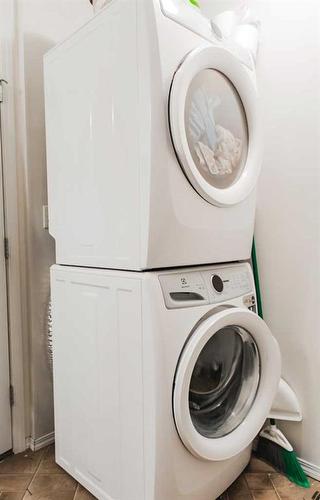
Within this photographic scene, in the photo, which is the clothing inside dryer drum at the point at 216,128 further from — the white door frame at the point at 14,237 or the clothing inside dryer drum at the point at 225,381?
the white door frame at the point at 14,237

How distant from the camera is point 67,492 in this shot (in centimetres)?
149

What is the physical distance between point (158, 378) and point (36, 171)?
1188 millimetres

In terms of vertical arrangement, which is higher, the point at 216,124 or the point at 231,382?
the point at 216,124

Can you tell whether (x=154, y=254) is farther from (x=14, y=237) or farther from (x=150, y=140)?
(x=14, y=237)

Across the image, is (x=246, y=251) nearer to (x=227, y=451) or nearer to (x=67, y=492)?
(x=227, y=451)

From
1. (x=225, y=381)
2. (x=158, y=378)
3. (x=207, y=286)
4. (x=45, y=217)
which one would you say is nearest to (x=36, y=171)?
(x=45, y=217)

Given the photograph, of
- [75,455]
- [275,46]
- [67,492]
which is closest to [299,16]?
[275,46]

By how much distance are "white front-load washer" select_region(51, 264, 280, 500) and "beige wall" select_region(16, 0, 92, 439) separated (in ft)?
0.82

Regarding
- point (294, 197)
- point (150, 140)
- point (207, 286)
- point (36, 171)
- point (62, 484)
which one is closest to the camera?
point (150, 140)

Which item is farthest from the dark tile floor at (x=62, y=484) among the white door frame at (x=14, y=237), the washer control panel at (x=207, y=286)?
the washer control panel at (x=207, y=286)

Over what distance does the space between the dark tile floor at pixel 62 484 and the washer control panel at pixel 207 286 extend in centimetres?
77

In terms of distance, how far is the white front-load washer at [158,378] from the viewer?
1.15 m

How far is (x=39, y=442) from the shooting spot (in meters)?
1.80

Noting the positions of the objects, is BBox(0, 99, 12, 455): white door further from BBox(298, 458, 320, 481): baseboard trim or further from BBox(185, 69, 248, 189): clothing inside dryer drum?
BBox(298, 458, 320, 481): baseboard trim
